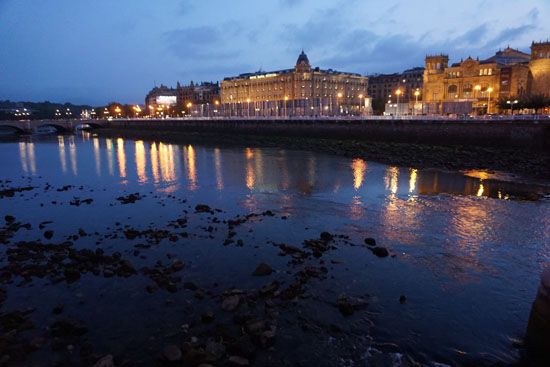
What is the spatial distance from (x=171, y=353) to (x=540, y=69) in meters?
131

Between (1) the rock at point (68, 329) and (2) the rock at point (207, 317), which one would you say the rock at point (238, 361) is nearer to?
(2) the rock at point (207, 317)

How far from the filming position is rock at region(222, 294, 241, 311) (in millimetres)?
12312

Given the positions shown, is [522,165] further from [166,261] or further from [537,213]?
[166,261]

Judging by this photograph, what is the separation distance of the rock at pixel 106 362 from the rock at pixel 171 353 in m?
1.30

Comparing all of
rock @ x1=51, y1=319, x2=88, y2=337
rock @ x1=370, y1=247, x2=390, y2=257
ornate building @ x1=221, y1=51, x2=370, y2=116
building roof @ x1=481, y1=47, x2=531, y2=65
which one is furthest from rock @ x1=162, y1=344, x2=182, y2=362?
building roof @ x1=481, y1=47, x2=531, y2=65

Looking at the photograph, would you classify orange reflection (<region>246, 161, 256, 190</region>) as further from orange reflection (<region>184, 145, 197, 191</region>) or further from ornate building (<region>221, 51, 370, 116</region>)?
ornate building (<region>221, 51, 370, 116</region>)

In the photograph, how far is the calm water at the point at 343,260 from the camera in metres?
11.0

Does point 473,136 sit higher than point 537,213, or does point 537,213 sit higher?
point 473,136

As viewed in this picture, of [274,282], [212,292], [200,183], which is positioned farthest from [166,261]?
[200,183]

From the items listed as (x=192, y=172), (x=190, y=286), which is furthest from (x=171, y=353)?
(x=192, y=172)

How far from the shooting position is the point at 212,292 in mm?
13523

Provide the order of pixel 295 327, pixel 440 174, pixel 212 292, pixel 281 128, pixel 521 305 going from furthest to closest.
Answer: pixel 281 128
pixel 440 174
pixel 212 292
pixel 521 305
pixel 295 327

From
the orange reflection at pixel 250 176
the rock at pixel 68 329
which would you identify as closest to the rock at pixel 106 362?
the rock at pixel 68 329

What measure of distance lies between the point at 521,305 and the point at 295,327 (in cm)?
797
